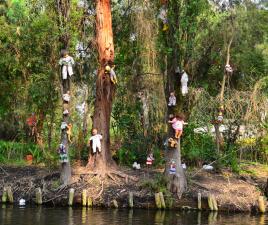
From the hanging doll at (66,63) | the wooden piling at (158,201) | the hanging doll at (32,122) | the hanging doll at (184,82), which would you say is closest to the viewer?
the wooden piling at (158,201)

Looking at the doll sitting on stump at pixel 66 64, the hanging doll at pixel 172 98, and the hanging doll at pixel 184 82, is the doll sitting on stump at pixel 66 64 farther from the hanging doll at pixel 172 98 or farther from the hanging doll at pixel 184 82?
the hanging doll at pixel 184 82

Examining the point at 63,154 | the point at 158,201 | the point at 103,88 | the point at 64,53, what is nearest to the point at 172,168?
the point at 158,201

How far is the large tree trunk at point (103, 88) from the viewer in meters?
17.8

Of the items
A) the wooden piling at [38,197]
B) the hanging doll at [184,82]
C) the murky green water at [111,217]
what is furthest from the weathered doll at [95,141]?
the hanging doll at [184,82]

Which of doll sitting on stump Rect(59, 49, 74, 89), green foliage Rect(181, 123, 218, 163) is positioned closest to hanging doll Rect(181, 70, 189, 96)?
doll sitting on stump Rect(59, 49, 74, 89)

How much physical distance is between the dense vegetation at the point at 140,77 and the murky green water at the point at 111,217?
3075 millimetres

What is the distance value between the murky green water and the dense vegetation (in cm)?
308

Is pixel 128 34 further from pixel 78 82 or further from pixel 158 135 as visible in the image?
pixel 158 135

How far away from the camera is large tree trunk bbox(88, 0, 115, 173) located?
1780 cm

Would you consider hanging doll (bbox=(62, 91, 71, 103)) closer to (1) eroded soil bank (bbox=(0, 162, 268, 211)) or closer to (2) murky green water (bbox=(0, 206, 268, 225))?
(1) eroded soil bank (bbox=(0, 162, 268, 211))

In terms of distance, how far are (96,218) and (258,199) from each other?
4.75m

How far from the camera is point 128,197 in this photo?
637 inches

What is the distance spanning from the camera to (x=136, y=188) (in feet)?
54.2

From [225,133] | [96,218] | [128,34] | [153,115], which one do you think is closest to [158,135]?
[153,115]
